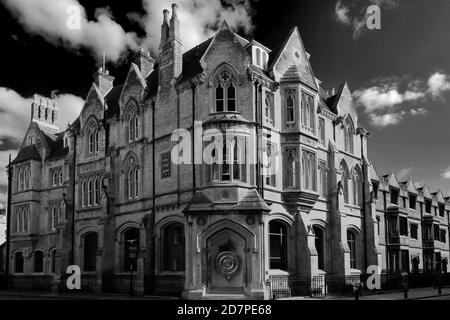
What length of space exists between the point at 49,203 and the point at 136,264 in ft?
52.3

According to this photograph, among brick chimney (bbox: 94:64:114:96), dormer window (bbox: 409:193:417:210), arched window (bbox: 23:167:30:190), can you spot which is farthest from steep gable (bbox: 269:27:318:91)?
arched window (bbox: 23:167:30:190)

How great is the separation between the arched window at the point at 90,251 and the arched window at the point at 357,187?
20.6 m

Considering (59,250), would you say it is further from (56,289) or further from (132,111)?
(132,111)

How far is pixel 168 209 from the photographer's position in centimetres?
3366

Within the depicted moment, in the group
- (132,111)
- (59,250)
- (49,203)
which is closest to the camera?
(132,111)

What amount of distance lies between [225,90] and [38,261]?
89.3 ft

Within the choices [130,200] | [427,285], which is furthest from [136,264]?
[427,285]

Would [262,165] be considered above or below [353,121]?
below

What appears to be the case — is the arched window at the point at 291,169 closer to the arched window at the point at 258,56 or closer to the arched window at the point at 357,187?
the arched window at the point at 258,56

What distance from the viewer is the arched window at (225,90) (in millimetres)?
32281

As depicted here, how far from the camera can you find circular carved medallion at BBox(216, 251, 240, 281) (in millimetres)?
29188

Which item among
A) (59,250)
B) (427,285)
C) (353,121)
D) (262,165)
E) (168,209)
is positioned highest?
(353,121)

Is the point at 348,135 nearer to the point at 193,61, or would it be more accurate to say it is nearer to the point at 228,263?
the point at 193,61

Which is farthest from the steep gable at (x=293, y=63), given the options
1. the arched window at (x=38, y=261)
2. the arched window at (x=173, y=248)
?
the arched window at (x=38, y=261)
